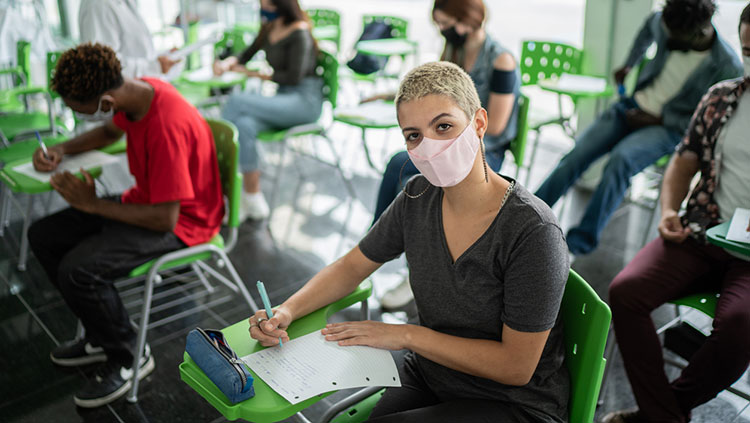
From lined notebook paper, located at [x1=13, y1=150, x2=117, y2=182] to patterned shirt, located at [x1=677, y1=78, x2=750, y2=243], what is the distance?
7.16 ft

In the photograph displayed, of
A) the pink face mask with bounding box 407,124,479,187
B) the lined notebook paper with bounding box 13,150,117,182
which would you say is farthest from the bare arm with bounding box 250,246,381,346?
the lined notebook paper with bounding box 13,150,117,182

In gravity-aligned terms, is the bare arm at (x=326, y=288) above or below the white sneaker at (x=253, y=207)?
above

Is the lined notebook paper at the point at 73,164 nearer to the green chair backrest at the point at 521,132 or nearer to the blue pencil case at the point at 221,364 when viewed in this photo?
the blue pencil case at the point at 221,364

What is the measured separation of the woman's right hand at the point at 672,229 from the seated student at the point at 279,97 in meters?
2.22

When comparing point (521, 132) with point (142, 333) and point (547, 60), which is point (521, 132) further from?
point (142, 333)

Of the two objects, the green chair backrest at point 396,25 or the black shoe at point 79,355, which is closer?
the black shoe at point 79,355

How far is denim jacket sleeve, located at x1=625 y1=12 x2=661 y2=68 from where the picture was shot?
309cm

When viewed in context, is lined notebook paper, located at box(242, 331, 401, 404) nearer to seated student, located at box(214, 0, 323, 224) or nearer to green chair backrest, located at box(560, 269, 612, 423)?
green chair backrest, located at box(560, 269, 612, 423)

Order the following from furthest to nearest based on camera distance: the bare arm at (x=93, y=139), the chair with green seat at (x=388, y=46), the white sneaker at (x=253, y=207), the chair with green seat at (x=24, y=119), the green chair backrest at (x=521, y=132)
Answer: the chair with green seat at (x=388, y=46) < the white sneaker at (x=253, y=207) < the chair with green seat at (x=24, y=119) < the green chair backrest at (x=521, y=132) < the bare arm at (x=93, y=139)

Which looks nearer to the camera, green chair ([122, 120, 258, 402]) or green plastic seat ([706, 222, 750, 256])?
green plastic seat ([706, 222, 750, 256])

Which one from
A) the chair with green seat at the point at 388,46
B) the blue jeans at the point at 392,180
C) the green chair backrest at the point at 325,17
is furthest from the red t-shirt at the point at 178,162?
the green chair backrest at the point at 325,17

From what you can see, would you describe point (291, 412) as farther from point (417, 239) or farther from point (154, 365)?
point (154, 365)

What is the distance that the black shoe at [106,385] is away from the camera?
215 cm

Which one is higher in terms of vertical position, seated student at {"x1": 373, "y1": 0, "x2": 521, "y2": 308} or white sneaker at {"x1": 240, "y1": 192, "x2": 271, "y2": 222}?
seated student at {"x1": 373, "y1": 0, "x2": 521, "y2": 308}
